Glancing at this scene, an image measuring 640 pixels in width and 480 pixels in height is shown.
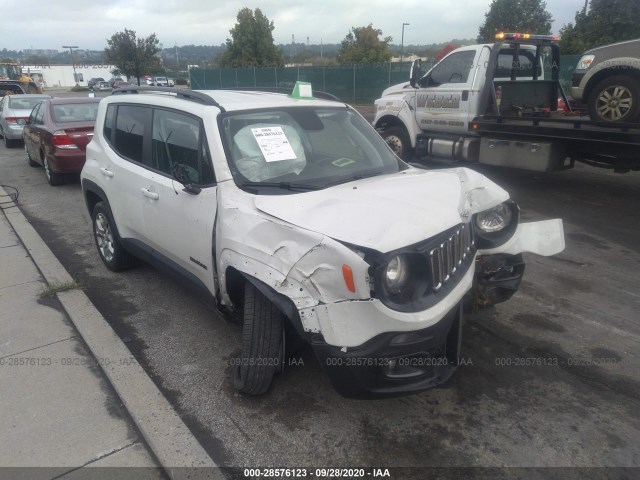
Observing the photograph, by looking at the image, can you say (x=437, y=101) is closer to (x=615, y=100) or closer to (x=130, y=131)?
(x=615, y=100)

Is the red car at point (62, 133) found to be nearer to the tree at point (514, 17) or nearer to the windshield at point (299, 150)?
the windshield at point (299, 150)

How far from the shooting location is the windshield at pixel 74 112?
31.3 feet

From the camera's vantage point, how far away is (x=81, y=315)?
419cm

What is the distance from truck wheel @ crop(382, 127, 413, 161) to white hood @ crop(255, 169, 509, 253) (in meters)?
6.78

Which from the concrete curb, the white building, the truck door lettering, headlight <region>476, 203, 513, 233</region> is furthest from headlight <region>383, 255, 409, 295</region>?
the white building

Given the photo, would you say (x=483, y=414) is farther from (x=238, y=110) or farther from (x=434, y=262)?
(x=238, y=110)

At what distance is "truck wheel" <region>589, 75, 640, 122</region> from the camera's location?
22.7 feet

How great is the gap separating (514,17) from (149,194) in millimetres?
53958

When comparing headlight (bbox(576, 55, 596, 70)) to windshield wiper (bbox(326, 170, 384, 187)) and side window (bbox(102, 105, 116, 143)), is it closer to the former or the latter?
windshield wiper (bbox(326, 170, 384, 187))

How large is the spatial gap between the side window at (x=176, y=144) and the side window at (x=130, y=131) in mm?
228

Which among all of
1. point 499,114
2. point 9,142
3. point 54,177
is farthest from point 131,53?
point 499,114

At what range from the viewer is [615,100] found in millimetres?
7125

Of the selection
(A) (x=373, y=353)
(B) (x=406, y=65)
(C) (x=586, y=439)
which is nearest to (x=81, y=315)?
(A) (x=373, y=353)

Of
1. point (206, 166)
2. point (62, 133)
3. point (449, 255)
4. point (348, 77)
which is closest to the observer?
point (449, 255)
